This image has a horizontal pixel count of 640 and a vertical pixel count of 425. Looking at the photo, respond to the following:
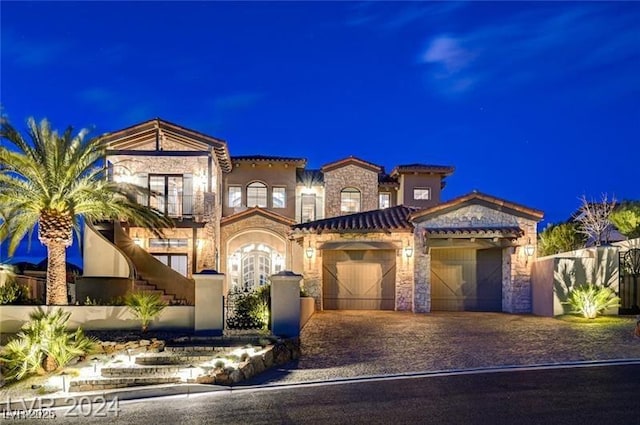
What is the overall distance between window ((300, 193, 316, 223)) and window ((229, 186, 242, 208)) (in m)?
3.32

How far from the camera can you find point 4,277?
16.3m

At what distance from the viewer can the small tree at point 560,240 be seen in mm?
25172

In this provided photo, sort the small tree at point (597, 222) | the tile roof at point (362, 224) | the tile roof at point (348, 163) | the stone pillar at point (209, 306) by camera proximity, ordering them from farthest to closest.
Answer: the tile roof at point (348, 163) → the small tree at point (597, 222) → the tile roof at point (362, 224) → the stone pillar at point (209, 306)

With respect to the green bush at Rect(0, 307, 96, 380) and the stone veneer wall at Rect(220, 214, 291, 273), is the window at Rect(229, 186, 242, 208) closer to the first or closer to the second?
the stone veneer wall at Rect(220, 214, 291, 273)

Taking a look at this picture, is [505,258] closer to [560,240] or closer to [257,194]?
[560,240]

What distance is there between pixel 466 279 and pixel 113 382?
1617 cm

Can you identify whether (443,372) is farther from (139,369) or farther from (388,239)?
(388,239)

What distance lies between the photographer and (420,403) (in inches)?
352

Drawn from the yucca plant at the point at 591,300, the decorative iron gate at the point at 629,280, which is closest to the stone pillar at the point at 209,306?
the yucca plant at the point at 591,300

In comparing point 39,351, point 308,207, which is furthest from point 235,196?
point 39,351

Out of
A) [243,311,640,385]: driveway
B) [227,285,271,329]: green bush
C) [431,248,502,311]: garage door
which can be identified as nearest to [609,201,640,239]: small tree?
[431,248,502,311]: garage door

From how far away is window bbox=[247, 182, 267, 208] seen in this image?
3123 centimetres

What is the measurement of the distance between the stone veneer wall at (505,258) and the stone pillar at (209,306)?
10.0 m

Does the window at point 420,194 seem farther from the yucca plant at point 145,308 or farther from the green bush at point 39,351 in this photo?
the green bush at point 39,351
